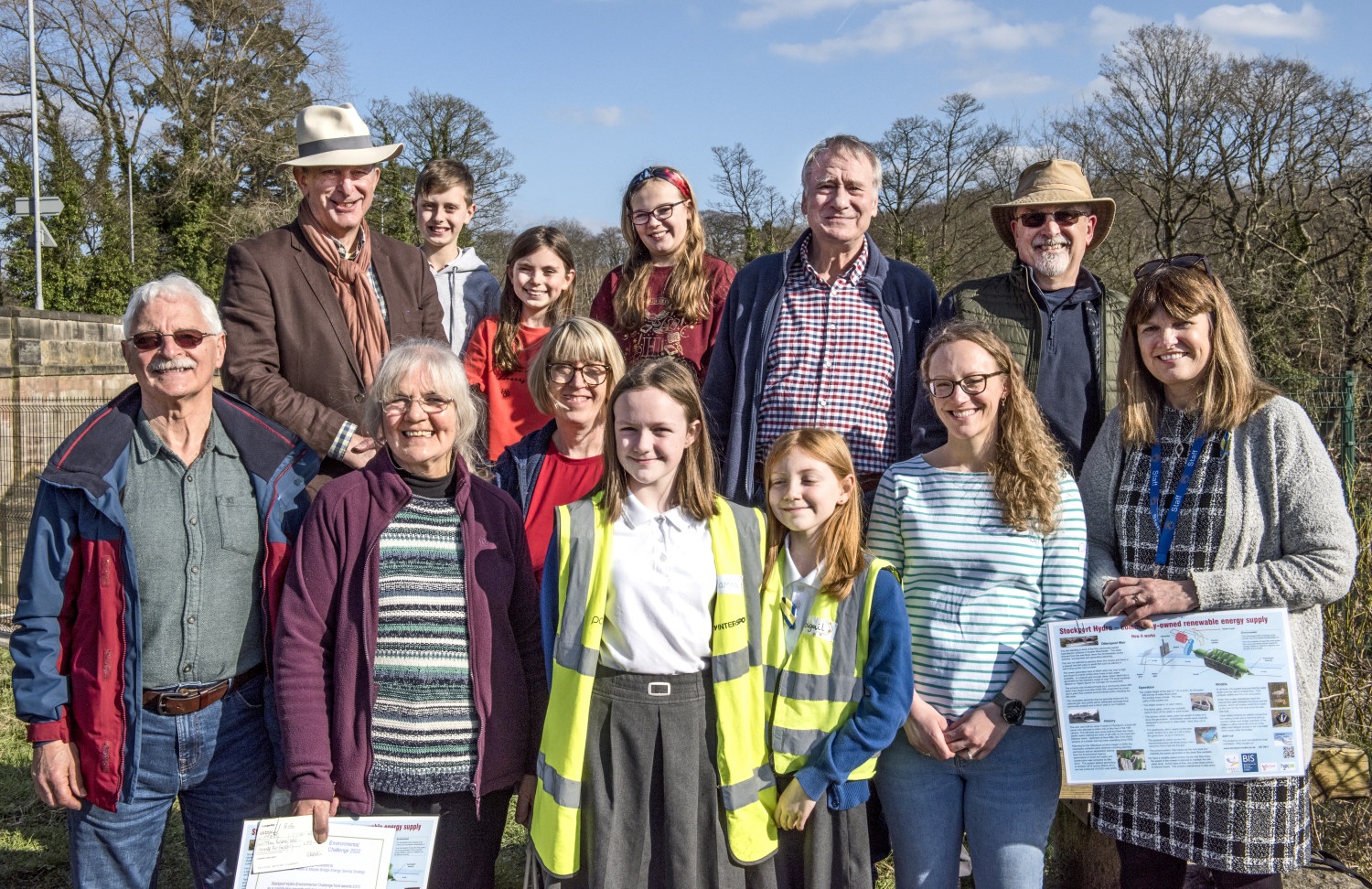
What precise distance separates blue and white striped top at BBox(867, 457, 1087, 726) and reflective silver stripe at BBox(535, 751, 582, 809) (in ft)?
3.29

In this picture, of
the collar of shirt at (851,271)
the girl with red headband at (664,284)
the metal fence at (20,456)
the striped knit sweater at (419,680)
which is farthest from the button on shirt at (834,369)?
the metal fence at (20,456)

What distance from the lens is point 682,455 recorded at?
2.96 m

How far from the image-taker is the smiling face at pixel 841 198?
3.63 meters

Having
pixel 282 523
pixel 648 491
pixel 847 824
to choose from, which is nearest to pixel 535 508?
pixel 648 491

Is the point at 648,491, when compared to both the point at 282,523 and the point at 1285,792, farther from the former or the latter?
the point at 1285,792

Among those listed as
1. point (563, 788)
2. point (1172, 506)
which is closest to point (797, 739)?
point (563, 788)

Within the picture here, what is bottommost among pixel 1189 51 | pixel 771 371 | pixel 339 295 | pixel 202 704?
pixel 202 704

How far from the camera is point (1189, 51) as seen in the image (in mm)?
29156

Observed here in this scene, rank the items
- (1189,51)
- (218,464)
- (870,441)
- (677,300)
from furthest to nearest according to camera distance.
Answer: (1189,51) < (677,300) < (870,441) < (218,464)

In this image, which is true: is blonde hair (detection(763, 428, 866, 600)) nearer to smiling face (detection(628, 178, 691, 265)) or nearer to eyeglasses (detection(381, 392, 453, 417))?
eyeglasses (detection(381, 392, 453, 417))

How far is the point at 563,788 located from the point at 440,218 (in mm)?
3334

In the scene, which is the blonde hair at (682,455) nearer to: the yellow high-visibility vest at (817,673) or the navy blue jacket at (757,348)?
the yellow high-visibility vest at (817,673)

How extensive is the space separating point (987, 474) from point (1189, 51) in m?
31.4

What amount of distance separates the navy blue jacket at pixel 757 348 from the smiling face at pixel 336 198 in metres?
1.44
